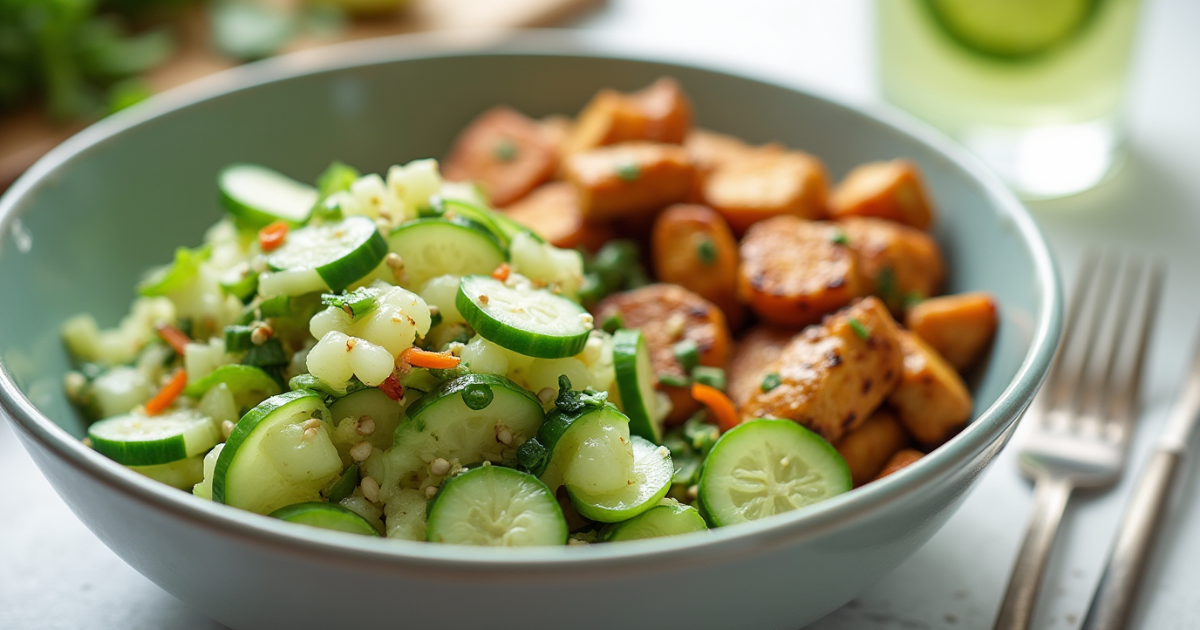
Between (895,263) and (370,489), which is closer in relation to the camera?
(370,489)


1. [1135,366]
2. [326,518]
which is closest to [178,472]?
[326,518]

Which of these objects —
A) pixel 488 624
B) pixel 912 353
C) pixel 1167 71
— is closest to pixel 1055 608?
pixel 912 353

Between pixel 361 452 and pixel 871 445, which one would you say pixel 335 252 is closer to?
pixel 361 452

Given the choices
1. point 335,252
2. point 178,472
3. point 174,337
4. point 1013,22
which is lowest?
point 178,472

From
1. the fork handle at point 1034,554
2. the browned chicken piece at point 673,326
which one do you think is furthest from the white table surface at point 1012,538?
the browned chicken piece at point 673,326

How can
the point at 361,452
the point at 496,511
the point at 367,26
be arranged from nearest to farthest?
the point at 496,511, the point at 361,452, the point at 367,26

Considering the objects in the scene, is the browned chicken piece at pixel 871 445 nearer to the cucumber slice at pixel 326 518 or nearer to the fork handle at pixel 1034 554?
the fork handle at pixel 1034 554
